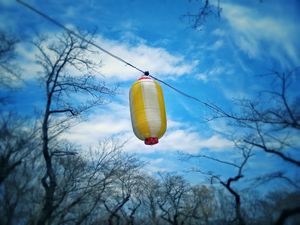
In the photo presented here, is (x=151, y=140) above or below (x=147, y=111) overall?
below

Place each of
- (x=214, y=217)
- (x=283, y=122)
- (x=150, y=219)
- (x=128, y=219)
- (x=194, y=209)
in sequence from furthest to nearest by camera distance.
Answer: (x=214, y=217)
(x=150, y=219)
(x=194, y=209)
(x=128, y=219)
(x=283, y=122)

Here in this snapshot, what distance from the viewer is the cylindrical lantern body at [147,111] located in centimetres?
414

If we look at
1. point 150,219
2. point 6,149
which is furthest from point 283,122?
point 150,219

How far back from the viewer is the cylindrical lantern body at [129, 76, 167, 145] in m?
4.14

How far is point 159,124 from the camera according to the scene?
422 centimetres

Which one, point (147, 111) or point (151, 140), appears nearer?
point (147, 111)

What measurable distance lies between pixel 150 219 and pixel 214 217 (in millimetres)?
9049

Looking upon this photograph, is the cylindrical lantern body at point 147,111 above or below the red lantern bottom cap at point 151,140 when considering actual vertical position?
above

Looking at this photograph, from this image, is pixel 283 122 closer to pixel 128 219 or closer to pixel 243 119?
pixel 243 119

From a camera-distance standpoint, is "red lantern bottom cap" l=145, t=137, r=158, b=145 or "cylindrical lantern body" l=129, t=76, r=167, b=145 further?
"red lantern bottom cap" l=145, t=137, r=158, b=145

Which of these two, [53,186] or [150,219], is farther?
[150,219]

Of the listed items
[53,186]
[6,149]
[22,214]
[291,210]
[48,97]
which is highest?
[48,97]

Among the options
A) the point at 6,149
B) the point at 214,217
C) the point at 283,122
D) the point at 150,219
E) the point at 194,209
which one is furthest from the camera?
the point at 214,217

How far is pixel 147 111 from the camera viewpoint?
163 inches
